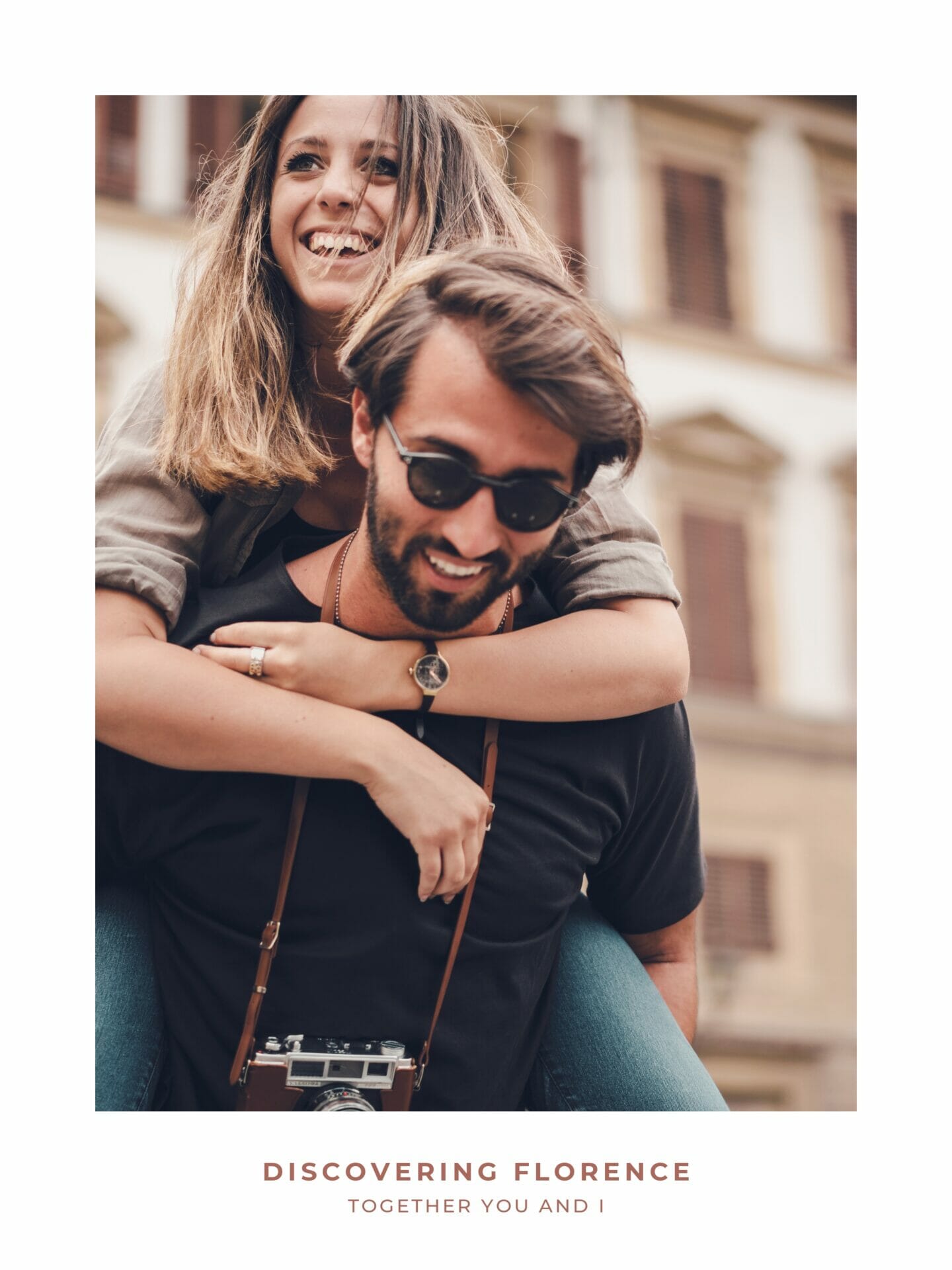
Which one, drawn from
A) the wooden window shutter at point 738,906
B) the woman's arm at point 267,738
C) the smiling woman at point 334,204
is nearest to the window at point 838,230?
the smiling woman at point 334,204

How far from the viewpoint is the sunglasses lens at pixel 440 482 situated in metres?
2.29

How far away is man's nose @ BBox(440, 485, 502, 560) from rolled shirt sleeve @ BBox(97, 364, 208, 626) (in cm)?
46

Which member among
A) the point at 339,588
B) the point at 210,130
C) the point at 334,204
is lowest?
the point at 339,588

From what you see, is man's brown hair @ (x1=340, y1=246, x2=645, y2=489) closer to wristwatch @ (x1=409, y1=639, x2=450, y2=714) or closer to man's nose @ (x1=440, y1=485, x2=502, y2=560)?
man's nose @ (x1=440, y1=485, x2=502, y2=560)

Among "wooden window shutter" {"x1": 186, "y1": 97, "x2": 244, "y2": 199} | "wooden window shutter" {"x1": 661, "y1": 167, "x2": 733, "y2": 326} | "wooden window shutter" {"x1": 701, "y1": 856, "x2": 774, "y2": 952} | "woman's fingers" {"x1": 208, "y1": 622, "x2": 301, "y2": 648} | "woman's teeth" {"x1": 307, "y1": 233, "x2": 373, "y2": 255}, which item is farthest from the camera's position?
"wooden window shutter" {"x1": 701, "y1": 856, "x2": 774, "y2": 952}

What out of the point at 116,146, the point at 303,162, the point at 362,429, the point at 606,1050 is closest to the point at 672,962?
the point at 606,1050

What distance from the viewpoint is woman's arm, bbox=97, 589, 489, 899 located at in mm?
2279

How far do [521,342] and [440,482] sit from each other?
0.81ft

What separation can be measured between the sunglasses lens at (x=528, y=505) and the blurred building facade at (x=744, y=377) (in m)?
0.84

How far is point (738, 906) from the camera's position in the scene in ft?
15.8

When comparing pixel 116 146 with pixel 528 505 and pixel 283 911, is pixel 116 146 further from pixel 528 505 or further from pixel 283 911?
pixel 283 911

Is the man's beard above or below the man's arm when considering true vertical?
above

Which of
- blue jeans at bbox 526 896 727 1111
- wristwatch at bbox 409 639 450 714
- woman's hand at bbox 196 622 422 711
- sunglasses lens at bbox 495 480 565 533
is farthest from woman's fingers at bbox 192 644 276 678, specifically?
blue jeans at bbox 526 896 727 1111

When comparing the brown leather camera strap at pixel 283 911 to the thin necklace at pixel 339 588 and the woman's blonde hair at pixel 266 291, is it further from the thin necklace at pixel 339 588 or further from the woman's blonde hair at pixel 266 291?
the woman's blonde hair at pixel 266 291
